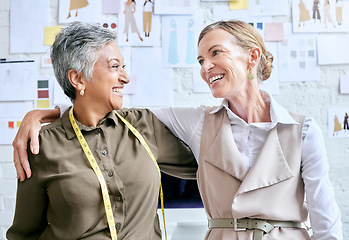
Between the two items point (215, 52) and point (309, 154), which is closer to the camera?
point (309, 154)

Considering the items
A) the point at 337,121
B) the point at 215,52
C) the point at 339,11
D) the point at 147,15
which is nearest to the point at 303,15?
the point at 339,11

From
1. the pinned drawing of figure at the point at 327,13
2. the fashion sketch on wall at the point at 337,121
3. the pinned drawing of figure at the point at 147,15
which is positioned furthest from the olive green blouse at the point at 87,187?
the pinned drawing of figure at the point at 327,13

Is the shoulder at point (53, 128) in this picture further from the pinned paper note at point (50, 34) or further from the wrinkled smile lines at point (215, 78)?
the pinned paper note at point (50, 34)

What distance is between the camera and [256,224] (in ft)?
4.39

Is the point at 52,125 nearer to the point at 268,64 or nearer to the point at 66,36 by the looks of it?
the point at 66,36

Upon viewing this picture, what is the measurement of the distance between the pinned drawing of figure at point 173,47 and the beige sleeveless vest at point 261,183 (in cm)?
91

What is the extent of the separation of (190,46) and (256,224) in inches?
47.2

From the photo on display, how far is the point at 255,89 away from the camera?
1482 mm

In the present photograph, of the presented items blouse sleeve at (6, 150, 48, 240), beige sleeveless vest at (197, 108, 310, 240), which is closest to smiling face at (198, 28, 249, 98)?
beige sleeveless vest at (197, 108, 310, 240)

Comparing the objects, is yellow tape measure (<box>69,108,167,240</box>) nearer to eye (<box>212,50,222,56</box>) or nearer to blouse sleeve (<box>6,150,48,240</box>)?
blouse sleeve (<box>6,150,48,240</box>)

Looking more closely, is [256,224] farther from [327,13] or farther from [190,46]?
[327,13]

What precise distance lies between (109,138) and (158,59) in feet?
2.99

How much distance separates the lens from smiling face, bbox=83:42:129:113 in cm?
145

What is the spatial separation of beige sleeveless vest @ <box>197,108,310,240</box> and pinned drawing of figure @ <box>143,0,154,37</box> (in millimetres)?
1034
